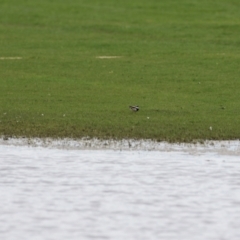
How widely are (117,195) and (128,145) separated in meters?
4.65

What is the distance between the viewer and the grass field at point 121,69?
72.2 ft

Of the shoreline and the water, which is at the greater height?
the water

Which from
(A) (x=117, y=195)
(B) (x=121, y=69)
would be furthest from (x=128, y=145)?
(B) (x=121, y=69)

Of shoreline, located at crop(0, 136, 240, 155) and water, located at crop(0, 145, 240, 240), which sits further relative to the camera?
shoreline, located at crop(0, 136, 240, 155)

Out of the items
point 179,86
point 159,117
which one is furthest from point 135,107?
point 179,86

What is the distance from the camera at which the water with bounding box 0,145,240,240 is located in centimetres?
1323

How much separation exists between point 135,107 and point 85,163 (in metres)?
5.66

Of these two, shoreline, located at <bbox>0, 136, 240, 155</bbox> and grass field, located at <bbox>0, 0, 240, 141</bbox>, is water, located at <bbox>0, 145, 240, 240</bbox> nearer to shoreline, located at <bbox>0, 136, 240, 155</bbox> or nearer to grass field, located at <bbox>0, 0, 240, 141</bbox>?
shoreline, located at <bbox>0, 136, 240, 155</bbox>

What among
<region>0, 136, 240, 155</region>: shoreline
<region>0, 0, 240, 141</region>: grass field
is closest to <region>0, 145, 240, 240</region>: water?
<region>0, 136, 240, 155</region>: shoreline

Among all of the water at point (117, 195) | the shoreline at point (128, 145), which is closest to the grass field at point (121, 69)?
the shoreline at point (128, 145)

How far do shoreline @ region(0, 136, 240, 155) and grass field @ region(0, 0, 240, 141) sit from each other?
37cm

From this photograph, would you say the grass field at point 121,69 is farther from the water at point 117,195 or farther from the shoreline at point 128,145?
the water at point 117,195

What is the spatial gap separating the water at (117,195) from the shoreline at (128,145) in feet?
1.18

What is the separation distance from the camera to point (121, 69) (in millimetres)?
31516
